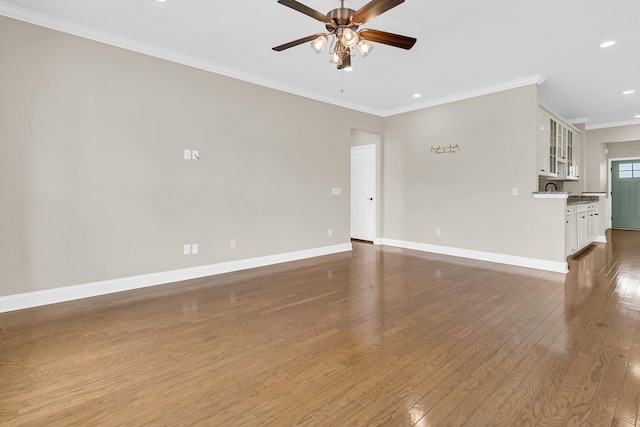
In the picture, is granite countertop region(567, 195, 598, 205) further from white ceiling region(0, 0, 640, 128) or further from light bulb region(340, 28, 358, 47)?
light bulb region(340, 28, 358, 47)

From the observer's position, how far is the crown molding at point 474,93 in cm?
469

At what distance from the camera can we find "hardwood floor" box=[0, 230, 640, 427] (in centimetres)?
166

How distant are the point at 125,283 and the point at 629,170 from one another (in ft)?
41.1

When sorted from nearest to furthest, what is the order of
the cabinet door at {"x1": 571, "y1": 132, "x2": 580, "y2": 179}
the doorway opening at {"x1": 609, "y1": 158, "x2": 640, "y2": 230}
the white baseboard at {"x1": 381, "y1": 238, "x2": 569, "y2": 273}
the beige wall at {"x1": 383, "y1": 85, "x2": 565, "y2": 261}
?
the white baseboard at {"x1": 381, "y1": 238, "x2": 569, "y2": 273}, the beige wall at {"x1": 383, "y1": 85, "x2": 565, "y2": 261}, the cabinet door at {"x1": 571, "y1": 132, "x2": 580, "y2": 179}, the doorway opening at {"x1": 609, "y1": 158, "x2": 640, "y2": 230}

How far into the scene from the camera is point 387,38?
9.05ft

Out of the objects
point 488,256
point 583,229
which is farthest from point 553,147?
point 488,256

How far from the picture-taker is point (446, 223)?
5883mm

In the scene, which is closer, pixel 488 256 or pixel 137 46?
pixel 137 46

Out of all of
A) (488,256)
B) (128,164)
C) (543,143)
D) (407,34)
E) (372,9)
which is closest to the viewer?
(372,9)

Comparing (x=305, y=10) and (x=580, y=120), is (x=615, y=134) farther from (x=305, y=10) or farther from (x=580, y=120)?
(x=305, y=10)

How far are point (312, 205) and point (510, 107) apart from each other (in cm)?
351

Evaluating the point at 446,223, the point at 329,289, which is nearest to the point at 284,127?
the point at 329,289

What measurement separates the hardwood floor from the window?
7560 millimetres

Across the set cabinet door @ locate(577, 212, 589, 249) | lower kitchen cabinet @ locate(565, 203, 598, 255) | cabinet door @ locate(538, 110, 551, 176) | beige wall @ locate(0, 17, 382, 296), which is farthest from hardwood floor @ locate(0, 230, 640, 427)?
cabinet door @ locate(538, 110, 551, 176)
